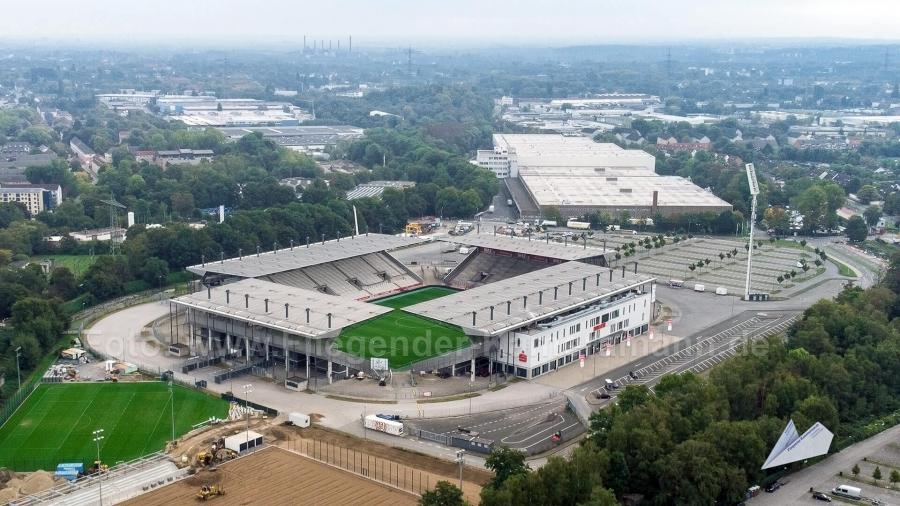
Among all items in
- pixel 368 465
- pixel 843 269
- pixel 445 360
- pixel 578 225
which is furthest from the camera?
pixel 578 225

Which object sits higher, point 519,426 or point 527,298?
point 527,298

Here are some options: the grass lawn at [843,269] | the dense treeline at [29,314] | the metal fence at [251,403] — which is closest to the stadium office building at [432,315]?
the metal fence at [251,403]

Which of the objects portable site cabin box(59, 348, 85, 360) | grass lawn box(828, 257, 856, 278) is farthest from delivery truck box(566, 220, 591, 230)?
portable site cabin box(59, 348, 85, 360)

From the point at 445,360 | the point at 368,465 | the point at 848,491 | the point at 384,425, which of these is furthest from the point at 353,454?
the point at 848,491

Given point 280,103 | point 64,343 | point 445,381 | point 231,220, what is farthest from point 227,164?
point 280,103

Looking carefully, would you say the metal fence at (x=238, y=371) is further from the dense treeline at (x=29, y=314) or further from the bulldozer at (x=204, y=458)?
the bulldozer at (x=204, y=458)

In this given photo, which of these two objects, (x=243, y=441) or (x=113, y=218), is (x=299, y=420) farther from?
(x=113, y=218)

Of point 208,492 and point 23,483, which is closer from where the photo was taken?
point 208,492
